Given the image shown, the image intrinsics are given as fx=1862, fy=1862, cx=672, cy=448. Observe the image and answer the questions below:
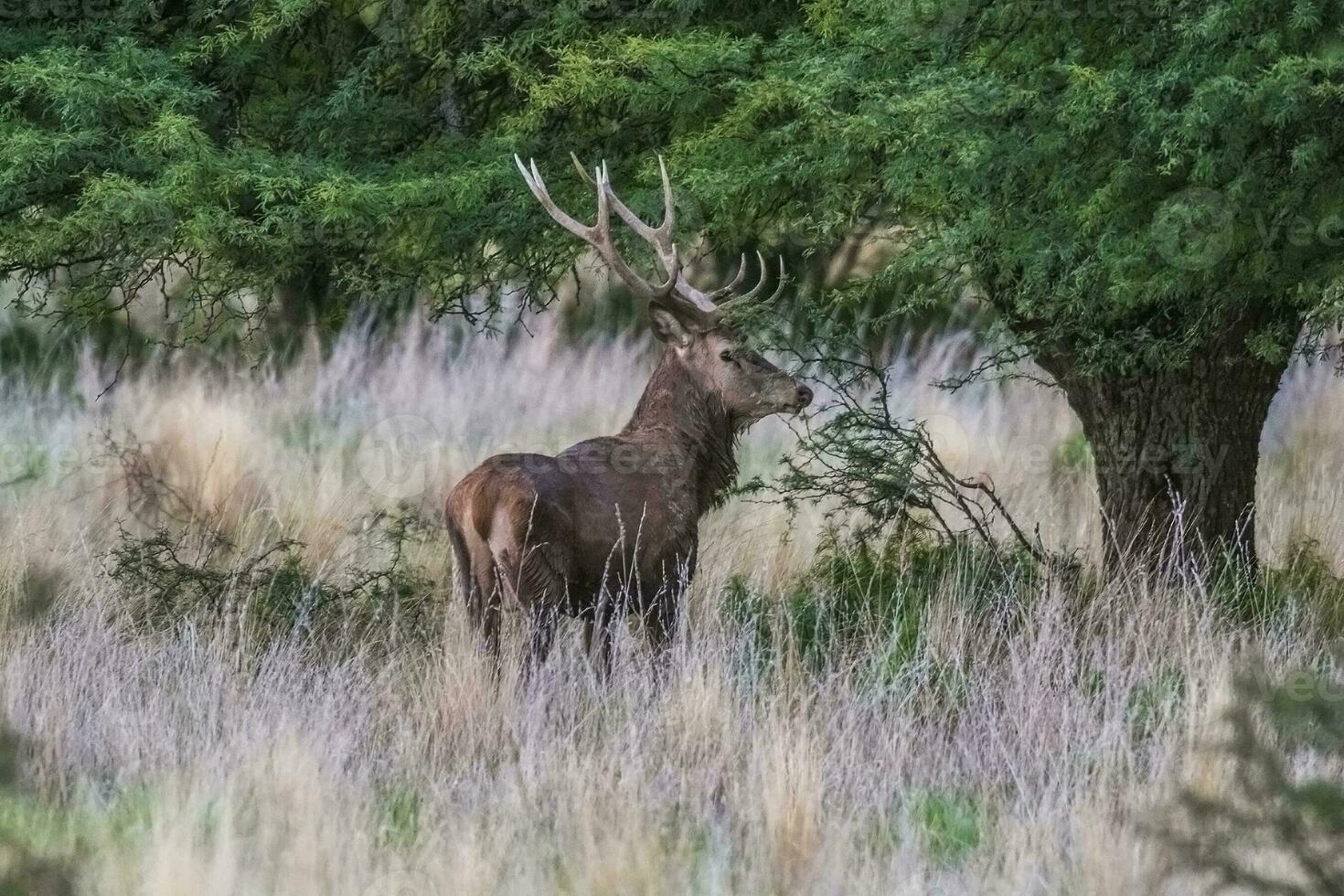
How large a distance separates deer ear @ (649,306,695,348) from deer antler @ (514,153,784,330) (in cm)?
3

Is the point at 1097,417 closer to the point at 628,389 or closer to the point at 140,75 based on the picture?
the point at 140,75

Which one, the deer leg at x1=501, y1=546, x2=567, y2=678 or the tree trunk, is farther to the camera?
the tree trunk

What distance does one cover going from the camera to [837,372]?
8.64 metres

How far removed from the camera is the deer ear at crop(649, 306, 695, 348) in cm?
808

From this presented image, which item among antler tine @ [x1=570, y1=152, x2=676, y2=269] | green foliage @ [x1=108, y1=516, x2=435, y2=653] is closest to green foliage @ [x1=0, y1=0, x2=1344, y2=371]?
antler tine @ [x1=570, y1=152, x2=676, y2=269]

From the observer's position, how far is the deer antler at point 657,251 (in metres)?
7.77

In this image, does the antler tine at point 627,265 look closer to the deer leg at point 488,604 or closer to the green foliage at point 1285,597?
the deer leg at point 488,604

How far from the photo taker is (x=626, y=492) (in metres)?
7.60

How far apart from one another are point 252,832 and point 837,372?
13.8 ft

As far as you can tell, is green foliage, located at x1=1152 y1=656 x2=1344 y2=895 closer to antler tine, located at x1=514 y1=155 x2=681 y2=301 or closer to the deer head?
the deer head

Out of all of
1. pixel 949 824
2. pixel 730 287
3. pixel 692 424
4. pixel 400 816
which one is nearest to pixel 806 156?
pixel 730 287

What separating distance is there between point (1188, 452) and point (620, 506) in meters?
2.75

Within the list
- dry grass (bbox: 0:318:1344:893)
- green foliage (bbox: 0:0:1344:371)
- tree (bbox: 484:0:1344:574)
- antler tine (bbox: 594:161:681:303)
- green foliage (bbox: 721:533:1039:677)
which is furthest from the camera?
antler tine (bbox: 594:161:681:303)

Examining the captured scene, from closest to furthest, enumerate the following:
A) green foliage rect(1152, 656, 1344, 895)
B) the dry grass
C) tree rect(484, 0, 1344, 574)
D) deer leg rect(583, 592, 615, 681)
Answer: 1. green foliage rect(1152, 656, 1344, 895)
2. the dry grass
3. tree rect(484, 0, 1344, 574)
4. deer leg rect(583, 592, 615, 681)
